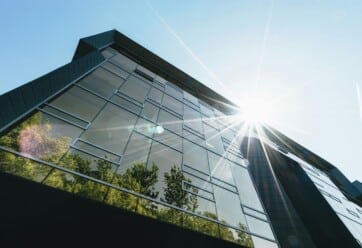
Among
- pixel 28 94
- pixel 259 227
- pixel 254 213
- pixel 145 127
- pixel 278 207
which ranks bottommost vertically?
pixel 259 227

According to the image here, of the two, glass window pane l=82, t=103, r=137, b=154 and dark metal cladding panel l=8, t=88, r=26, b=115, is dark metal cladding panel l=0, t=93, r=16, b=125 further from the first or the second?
glass window pane l=82, t=103, r=137, b=154

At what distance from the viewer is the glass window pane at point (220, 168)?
848 centimetres

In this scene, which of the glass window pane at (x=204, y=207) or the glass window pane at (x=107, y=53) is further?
the glass window pane at (x=107, y=53)

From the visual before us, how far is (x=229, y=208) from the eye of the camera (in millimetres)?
7234

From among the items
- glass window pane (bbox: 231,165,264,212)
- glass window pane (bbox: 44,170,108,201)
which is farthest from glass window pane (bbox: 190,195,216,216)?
glass window pane (bbox: 44,170,108,201)

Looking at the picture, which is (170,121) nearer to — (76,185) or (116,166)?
(116,166)

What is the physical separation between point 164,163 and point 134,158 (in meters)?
1.12

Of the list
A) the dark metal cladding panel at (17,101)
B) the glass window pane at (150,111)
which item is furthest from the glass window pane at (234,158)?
the dark metal cladding panel at (17,101)

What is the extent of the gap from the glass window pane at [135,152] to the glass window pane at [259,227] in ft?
12.7

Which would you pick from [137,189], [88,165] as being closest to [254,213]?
[137,189]

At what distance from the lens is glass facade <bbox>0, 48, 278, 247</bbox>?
4.62 metres

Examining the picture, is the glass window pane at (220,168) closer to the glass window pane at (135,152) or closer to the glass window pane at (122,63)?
the glass window pane at (135,152)

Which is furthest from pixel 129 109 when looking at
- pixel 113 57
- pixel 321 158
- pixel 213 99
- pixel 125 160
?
pixel 321 158

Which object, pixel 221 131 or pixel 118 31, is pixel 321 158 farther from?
pixel 118 31
